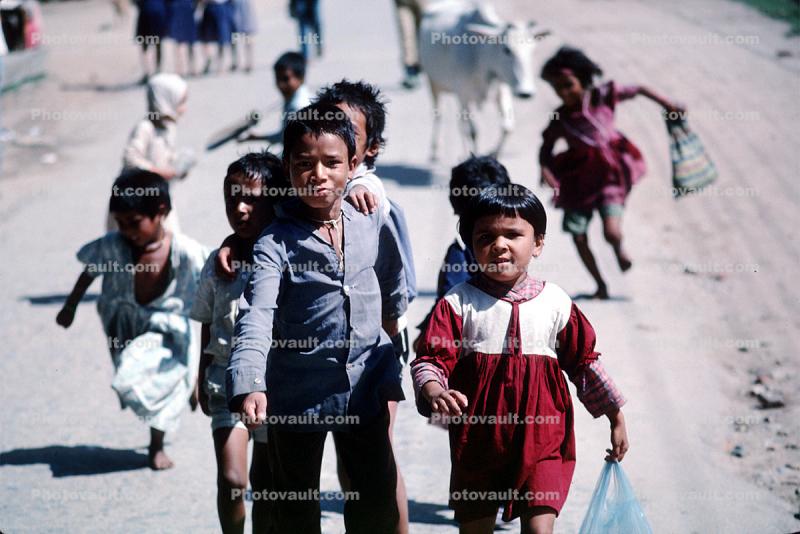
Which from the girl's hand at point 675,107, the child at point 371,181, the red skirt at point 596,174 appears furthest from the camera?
the red skirt at point 596,174

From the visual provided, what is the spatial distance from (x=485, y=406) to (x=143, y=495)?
2.19 m

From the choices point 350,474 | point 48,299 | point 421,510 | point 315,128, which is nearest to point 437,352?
point 350,474

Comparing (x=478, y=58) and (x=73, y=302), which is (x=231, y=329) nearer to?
(x=73, y=302)

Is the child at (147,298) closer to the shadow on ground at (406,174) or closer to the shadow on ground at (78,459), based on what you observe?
the shadow on ground at (78,459)

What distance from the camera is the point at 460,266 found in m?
4.46

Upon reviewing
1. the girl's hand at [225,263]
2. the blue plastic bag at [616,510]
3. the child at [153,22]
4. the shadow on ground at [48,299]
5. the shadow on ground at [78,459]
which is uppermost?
the child at [153,22]

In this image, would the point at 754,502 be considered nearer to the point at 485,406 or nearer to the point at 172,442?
the point at 485,406

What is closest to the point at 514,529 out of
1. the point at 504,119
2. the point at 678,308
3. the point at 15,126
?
the point at 678,308

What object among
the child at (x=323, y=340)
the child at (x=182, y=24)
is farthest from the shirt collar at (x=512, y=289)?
the child at (x=182, y=24)

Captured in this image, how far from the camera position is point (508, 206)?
3541 mm

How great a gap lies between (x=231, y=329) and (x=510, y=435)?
1.20 meters

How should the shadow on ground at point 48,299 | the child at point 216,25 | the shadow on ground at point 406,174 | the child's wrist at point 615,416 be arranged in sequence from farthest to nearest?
the child at point 216,25, the shadow on ground at point 406,174, the shadow on ground at point 48,299, the child's wrist at point 615,416

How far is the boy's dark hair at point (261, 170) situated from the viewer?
4.09 meters

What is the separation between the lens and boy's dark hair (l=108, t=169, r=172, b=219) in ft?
16.1
